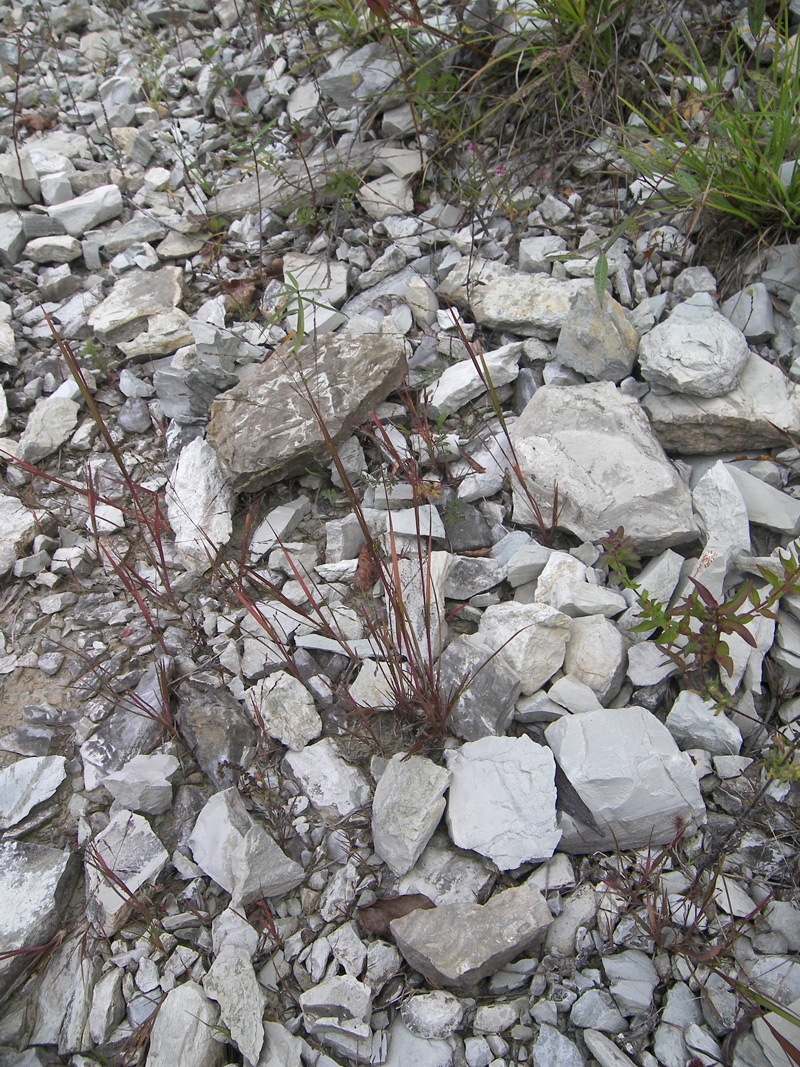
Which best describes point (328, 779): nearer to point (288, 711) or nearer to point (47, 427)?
point (288, 711)

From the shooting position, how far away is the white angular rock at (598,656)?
178cm

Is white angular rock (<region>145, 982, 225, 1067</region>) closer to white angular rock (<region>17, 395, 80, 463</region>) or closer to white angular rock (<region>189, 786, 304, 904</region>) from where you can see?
white angular rock (<region>189, 786, 304, 904</region>)

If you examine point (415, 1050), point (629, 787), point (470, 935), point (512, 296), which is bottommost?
point (415, 1050)

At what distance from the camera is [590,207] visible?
2.80 m

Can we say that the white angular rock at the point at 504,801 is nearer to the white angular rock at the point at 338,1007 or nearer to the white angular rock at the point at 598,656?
the white angular rock at the point at 598,656

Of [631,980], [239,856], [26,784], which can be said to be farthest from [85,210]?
[631,980]

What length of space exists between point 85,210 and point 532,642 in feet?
9.90

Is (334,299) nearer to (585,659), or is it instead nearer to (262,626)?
(262,626)

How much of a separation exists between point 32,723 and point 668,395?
7.17ft

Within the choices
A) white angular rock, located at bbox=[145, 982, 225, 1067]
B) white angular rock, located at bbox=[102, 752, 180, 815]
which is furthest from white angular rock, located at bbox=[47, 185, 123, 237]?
white angular rock, located at bbox=[145, 982, 225, 1067]

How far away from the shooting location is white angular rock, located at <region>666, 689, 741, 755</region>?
168cm

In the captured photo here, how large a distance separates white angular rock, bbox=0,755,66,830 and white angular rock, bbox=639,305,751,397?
6.94ft

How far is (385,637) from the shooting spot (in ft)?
5.62

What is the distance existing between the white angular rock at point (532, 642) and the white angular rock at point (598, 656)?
1.3 inches
